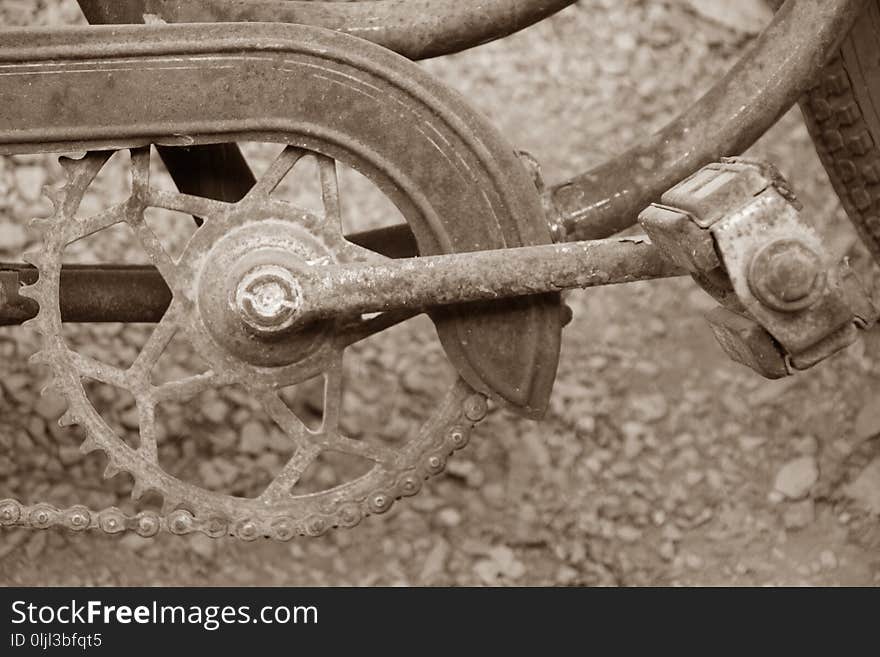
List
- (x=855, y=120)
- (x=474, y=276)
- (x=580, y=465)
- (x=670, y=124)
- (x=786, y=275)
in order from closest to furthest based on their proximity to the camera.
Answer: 1. (x=786, y=275)
2. (x=474, y=276)
3. (x=670, y=124)
4. (x=855, y=120)
5. (x=580, y=465)

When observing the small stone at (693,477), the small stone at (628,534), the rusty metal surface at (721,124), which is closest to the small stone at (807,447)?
the small stone at (693,477)

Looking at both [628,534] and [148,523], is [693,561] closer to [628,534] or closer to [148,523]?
[628,534]

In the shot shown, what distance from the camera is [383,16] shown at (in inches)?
56.2

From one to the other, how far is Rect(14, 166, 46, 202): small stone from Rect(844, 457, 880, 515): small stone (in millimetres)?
→ 1379

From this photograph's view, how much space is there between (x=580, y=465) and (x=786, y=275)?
0.88m

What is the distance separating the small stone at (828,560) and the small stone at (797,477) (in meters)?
0.09

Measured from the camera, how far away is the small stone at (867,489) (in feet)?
6.43

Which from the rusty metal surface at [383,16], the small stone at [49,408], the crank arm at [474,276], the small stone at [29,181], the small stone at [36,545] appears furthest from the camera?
the small stone at [29,181]

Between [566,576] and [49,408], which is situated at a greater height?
[49,408]

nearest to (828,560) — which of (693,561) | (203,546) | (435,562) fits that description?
(693,561)

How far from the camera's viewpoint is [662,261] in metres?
1.28

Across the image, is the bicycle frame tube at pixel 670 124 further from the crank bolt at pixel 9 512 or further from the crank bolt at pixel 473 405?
the crank bolt at pixel 9 512
